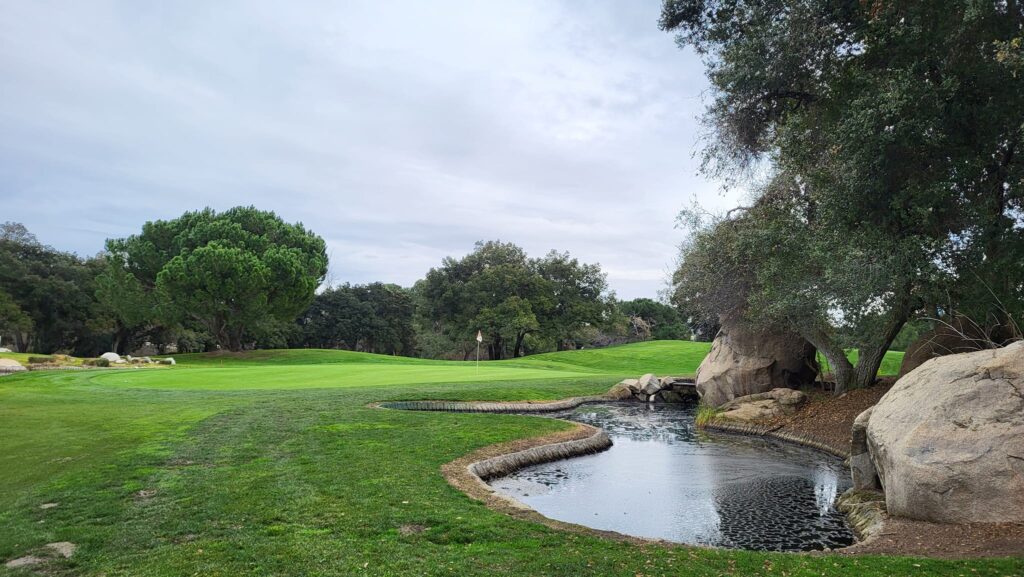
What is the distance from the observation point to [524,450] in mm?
13219

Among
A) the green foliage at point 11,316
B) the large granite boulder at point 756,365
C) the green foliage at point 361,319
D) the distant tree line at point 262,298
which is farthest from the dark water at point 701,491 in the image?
the green foliage at point 361,319

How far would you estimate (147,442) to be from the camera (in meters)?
12.0

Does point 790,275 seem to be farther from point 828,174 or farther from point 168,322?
point 168,322

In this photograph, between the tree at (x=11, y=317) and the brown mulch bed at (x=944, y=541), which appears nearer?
the brown mulch bed at (x=944, y=541)

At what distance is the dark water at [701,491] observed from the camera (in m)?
9.09

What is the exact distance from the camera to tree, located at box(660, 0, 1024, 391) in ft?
32.4

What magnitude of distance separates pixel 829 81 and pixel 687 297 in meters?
9.06

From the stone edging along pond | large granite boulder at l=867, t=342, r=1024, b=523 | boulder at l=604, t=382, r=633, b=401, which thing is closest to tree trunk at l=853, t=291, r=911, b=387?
the stone edging along pond

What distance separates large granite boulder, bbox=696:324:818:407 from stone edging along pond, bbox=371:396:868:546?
255cm

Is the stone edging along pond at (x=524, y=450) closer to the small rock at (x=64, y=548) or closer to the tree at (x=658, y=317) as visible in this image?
the small rock at (x=64, y=548)

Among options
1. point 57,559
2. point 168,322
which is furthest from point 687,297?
point 168,322

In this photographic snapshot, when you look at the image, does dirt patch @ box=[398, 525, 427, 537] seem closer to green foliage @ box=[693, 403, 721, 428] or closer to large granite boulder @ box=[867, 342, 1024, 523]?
large granite boulder @ box=[867, 342, 1024, 523]

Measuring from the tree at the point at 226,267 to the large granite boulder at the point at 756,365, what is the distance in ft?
108

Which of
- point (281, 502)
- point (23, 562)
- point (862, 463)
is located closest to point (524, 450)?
point (281, 502)
